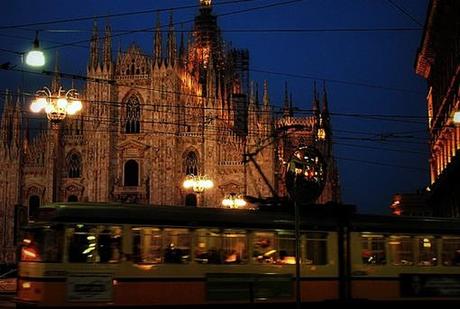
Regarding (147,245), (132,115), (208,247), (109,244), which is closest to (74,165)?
(132,115)

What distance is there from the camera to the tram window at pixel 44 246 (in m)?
13.8

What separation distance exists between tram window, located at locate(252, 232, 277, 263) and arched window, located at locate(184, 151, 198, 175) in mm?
44246

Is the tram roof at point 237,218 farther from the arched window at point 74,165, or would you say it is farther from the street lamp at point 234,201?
the arched window at point 74,165

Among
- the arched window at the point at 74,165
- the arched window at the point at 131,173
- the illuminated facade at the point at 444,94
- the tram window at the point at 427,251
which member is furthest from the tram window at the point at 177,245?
the arched window at the point at 74,165

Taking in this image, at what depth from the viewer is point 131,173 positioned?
61.1 metres

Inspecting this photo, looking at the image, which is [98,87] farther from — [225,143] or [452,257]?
[452,257]

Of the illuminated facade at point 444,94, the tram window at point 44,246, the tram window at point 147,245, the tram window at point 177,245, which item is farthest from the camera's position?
the illuminated facade at point 444,94

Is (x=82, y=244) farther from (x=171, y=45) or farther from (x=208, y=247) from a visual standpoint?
(x=171, y=45)

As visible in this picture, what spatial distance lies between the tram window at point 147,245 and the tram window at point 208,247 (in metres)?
0.88

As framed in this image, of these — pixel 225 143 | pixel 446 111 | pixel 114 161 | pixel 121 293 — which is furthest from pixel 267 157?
pixel 121 293

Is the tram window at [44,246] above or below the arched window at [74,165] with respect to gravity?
below

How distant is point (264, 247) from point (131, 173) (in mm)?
46294

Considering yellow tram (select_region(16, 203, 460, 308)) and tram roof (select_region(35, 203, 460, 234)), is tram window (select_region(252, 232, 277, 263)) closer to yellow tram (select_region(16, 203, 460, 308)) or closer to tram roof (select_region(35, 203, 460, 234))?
yellow tram (select_region(16, 203, 460, 308))

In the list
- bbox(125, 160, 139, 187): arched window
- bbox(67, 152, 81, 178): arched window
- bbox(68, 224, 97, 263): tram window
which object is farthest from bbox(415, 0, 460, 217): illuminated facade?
bbox(67, 152, 81, 178): arched window
